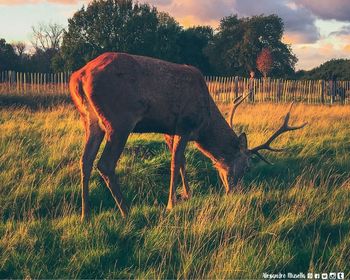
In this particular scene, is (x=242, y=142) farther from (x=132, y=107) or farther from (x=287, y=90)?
(x=287, y=90)

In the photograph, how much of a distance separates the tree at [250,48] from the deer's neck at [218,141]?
45173mm

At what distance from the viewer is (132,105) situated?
15.9 ft

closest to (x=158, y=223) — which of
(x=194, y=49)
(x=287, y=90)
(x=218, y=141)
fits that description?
(x=218, y=141)

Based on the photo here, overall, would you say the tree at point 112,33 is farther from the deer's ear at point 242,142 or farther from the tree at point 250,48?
the deer's ear at point 242,142

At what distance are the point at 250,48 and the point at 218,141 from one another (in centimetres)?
4622

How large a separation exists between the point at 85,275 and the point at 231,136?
3.32 meters

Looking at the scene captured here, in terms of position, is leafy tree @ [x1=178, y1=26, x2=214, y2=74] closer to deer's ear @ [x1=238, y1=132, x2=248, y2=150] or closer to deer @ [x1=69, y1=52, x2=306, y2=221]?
deer's ear @ [x1=238, y1=132, x2=248, y2=150]

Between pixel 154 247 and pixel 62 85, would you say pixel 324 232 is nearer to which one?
pixel 154 247

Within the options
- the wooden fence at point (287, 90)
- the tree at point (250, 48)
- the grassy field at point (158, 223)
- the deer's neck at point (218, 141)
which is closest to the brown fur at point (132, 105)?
the deer's neck at point (218, 141)

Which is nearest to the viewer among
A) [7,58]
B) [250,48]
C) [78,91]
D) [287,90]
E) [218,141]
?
[78,91]

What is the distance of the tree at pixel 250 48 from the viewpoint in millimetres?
49656

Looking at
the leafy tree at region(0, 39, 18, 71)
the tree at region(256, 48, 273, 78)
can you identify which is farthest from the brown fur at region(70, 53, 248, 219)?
the tree at region(256, 48, 273, 78)

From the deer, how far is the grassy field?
382 millimetres

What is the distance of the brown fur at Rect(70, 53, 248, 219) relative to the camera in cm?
476
